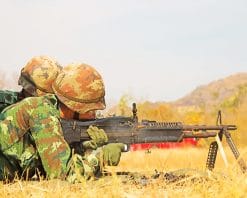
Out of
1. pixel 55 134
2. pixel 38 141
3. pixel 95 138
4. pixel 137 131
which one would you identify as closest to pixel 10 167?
pixel 38 141

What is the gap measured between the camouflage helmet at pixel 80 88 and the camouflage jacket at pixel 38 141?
0.18 m

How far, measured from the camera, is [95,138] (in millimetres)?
7832

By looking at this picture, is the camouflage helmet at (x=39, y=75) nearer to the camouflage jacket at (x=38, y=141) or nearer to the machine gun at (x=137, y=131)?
the machine gun at (x=137, y=131)

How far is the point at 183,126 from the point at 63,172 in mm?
2887

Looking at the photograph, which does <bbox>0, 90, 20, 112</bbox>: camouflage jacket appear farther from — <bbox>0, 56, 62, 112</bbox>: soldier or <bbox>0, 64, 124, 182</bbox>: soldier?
<bbox>0, 64, 124, 182</bbox>: soldier

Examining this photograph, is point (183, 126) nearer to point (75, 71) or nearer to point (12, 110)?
point (75, 71)

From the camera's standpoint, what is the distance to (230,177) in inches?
222

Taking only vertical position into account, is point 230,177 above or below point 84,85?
→ below

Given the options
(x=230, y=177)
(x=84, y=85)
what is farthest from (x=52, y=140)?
(x=230, y=177)

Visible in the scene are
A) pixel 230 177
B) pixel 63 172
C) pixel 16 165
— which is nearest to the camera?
pixel 230 177

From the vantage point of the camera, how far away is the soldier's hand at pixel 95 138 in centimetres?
773

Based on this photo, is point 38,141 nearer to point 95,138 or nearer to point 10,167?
point 10,167

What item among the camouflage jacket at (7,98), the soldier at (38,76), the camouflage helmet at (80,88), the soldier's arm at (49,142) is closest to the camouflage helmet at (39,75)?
the soldier at (38,76)

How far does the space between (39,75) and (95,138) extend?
2316 mm
